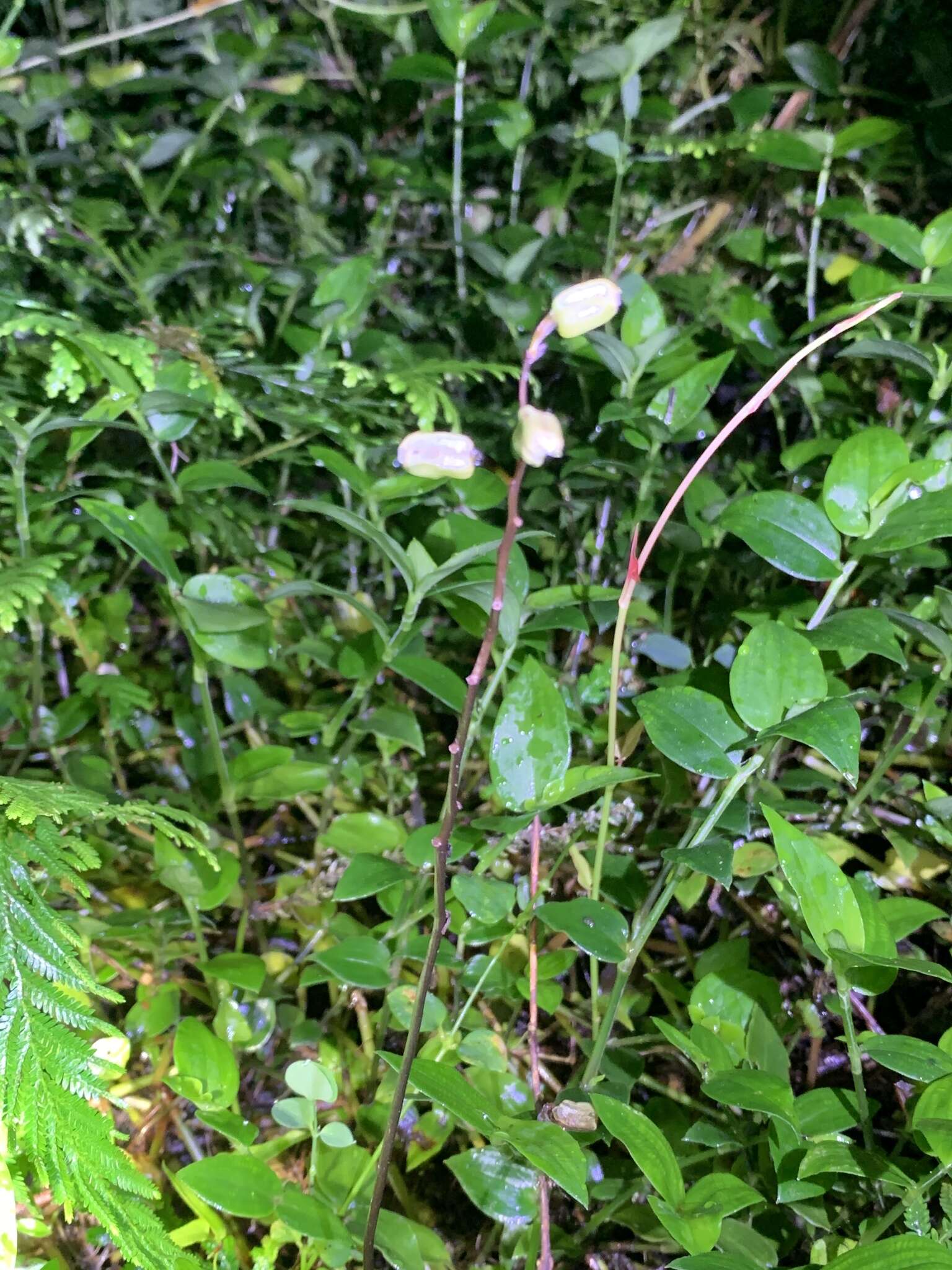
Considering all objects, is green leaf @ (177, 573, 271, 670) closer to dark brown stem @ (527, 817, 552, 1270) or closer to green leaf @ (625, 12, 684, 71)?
dark brown stem @ (527, 817, 552, 1270)

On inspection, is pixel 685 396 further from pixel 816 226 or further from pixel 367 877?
pixel 367 877

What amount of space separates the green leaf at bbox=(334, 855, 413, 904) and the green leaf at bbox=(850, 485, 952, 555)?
445mm

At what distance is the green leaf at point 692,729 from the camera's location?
0.53 metres

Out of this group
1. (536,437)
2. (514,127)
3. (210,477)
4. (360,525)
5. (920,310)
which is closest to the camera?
(536,437)

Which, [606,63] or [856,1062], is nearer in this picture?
[856,1062]

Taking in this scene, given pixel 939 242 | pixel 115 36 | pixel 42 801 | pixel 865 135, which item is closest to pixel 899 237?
pixel 939 242

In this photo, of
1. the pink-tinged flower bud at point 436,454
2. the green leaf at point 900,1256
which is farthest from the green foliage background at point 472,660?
the pink-tinged flower bud at point 436,454

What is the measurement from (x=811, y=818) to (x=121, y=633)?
0.87m

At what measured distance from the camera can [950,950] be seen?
28.8 inches

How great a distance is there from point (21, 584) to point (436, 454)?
408 mm

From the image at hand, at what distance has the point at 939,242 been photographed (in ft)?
2.59

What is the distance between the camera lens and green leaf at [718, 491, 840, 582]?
2.06 feet

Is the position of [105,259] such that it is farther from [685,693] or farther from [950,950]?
[950,950]

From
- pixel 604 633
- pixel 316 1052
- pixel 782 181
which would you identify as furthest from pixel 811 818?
pixel 782 181
